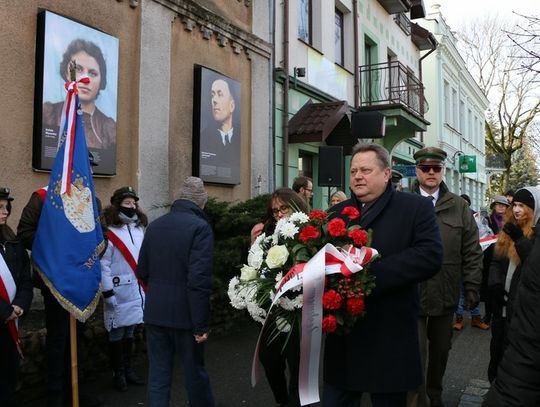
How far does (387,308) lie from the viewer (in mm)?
2664

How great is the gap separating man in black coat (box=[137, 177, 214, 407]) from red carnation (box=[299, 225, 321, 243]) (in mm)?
1312

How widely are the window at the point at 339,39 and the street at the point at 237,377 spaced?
918 centimetres

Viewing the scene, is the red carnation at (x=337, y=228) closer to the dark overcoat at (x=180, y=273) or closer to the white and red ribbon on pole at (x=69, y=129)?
the dark overcoat at (x=180, y=273)

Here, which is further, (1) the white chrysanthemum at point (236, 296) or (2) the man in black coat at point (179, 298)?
(2) the man in black coat at point (179, 298)

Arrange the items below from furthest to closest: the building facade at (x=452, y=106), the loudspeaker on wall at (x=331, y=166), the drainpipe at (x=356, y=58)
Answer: the building facade at (x=452, y=106), the drainpipe at (x=356, y=58), the loudspeaker on wall at (x=331, y=166)

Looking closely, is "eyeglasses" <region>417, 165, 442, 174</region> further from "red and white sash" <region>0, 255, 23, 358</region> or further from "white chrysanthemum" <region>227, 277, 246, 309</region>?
"red and white sash" <region>0, 255, 23, 358</region>

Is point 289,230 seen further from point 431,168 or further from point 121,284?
point 121,284

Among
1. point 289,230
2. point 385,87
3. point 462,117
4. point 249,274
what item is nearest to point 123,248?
point 249,274

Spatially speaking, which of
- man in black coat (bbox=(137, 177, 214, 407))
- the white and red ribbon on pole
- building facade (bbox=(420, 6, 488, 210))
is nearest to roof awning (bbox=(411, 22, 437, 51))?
building facade (bbox=(420, 6, 488, 210))

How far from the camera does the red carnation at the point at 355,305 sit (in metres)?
2.40

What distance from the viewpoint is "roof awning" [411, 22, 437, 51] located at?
20172 mm

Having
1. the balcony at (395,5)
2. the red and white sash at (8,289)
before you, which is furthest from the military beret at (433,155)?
the balcony at (395,5)

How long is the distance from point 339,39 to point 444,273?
11393 millimetres

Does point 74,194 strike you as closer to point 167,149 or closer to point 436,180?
point 436,180
